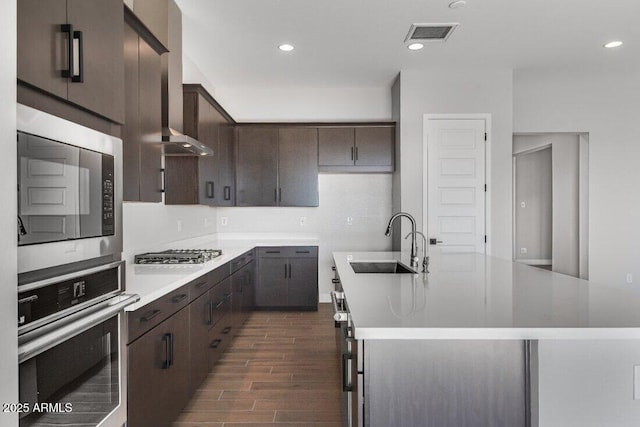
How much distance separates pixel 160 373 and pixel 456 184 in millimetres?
3731

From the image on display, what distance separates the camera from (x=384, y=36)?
367cm

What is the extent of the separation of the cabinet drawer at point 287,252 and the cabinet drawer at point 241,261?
0.27 meters

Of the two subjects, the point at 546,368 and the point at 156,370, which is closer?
the point at 546,368

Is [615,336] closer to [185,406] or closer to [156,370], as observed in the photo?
[156,370]

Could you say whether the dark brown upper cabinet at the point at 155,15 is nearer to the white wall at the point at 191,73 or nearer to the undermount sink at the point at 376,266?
the white wall at the point at 191,73

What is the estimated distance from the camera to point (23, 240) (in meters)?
1.02

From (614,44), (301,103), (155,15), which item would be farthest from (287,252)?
(614,44)

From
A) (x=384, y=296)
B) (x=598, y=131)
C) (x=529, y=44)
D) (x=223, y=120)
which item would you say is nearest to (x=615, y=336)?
(x=384, y=296)

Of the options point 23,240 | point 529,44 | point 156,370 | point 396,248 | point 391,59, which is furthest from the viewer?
point 396,248

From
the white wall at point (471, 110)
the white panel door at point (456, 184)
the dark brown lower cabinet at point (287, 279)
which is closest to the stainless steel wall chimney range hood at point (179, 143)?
the dark brown lower cabinet at point (287, 279)

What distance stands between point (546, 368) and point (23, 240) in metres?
1.54

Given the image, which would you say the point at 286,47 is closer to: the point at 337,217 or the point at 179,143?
the point at 179,143

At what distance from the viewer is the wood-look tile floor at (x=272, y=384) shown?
2.37 meters

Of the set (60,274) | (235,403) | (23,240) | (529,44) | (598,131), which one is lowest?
(235,403)
